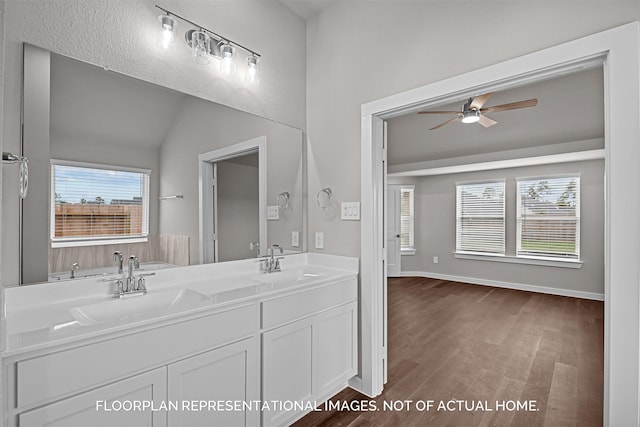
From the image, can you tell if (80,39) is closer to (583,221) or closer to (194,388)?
(194,388)

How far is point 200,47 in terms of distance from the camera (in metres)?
1.94

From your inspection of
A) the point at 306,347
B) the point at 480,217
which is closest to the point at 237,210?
the point at 306,347

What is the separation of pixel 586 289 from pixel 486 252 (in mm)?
1524

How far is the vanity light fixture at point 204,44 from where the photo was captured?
5.90 feet

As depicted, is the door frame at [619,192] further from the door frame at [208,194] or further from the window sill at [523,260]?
the window sill at [523,260]

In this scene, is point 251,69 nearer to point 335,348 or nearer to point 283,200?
point 283,200

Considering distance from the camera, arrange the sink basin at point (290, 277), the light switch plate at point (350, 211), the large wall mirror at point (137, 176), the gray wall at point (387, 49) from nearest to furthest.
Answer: the large wall mirror at point (137, 176)
the gray wall at point (387, 49)
the sink basin at point (290, 277)
the light switch plate at point (350, 211)

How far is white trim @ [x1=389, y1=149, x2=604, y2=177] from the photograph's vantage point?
4500 millimetres

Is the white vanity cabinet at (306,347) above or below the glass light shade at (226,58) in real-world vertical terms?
below

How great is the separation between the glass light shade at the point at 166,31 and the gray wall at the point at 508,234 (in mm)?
5536

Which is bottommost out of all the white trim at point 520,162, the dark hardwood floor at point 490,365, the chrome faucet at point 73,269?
the dark hardwood floor at point 490,365

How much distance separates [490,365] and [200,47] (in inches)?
126

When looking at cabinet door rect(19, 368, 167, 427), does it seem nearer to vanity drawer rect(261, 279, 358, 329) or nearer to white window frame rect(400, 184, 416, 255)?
vanity drawer rect(261, 279, 358, 329)

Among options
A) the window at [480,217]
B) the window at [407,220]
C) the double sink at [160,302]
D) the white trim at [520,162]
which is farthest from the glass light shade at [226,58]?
the window at [480,217]
